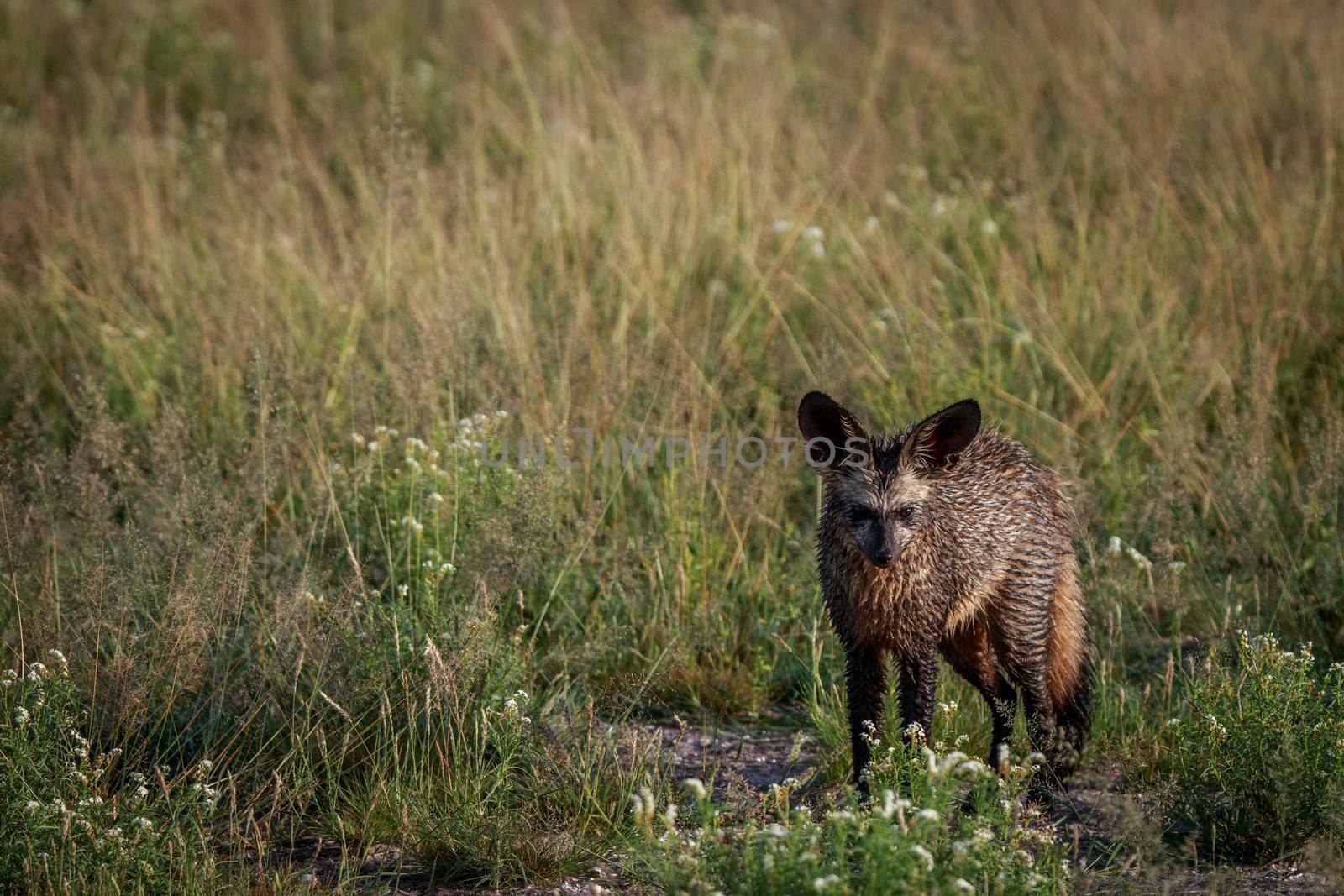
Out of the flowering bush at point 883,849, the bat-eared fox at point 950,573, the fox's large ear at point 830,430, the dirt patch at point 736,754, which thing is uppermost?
the fox's large ear at point 830,430

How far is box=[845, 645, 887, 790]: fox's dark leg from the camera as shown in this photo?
4398 millimetres

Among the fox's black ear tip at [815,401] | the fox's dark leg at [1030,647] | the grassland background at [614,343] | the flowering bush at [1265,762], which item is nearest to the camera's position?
the flowering bush at [1265,762]

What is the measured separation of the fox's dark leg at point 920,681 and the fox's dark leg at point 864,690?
2.7 inches

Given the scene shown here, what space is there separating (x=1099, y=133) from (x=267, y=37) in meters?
6.33

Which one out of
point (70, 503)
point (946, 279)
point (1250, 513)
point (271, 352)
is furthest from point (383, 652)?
point (946, 279)

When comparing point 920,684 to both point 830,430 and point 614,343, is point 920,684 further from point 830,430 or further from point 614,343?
point 614,343

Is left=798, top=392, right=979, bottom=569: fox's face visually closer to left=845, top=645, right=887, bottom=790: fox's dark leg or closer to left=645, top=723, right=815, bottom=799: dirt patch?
left=845, top=645, right=887, bottom=790: fox's dark leg

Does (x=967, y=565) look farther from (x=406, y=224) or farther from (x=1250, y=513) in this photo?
(x=406, y=224)

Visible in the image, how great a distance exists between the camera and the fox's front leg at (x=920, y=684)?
4.35 meters

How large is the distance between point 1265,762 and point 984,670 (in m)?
0.94

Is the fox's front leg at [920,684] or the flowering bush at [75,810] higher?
the fox's front leg at [920,684]

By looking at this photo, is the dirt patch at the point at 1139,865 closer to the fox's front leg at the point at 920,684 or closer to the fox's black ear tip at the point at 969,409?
the fox's front leg at the point at 920,684

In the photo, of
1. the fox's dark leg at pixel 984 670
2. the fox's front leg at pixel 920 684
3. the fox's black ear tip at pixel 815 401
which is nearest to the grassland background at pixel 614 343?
the fox's dark leg at pixel 984 670

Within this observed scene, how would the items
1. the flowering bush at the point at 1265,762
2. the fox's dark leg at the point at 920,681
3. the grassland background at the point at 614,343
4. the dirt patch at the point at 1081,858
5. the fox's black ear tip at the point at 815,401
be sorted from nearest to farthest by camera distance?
the dirt patch at the point at 1081,858 → the flowering bush at the point at 1265,762 → the fox's black ear tip at the point at 815,401 → the fox's dark leg at the point at 920,681 → the grassland background at the point at 614,343
